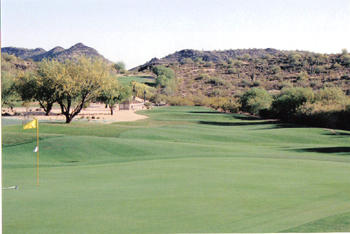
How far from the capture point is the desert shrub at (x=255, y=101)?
4025 cm

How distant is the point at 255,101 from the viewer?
41.8 metres

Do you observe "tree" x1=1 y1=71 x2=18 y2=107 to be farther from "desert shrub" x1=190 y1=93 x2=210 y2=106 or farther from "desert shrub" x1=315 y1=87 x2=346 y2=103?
"desert shrub" x1=315 y1=87 x2=346 y2=103

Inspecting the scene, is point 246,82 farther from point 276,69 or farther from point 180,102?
point 180,102

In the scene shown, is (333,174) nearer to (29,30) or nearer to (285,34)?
(285,34)

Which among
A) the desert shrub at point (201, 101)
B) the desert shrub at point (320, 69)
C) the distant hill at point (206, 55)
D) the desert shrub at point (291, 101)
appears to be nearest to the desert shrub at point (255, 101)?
the desert shrub at point (291, 101)

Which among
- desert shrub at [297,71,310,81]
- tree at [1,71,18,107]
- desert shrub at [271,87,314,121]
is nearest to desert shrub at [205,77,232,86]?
desert shrub at [297,71,310,81]

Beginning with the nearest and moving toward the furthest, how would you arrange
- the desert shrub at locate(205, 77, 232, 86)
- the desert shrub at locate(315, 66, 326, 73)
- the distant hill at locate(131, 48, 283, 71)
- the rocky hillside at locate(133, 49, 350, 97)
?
the rocky hillside at locate(133, 49, 350, 97)
the desert shrub at locate(315, 66, 326, 73)
the desert shrub at locate(205, 77, 232, 86)
the distant hill at locate(131, 48, 283, 71)

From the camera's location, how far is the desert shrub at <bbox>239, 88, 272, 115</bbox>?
40.2 metres

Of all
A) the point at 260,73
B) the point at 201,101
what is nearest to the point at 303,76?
the point at 260,73

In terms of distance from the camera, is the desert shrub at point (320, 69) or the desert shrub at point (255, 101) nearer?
the desert shrub at point (255, 101)

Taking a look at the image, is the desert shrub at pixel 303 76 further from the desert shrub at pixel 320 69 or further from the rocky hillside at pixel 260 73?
the desert shrub at pixel 320 69

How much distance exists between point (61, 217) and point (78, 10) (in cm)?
886

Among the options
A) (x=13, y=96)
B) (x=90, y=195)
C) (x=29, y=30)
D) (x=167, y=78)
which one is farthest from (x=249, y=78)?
(x=90, y=195)

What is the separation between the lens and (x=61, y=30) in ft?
45.8
